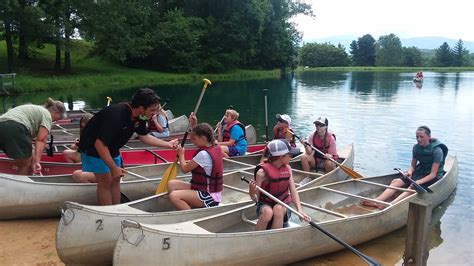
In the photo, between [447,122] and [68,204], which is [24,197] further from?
[447,122]

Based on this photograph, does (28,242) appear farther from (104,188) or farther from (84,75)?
(84,75)

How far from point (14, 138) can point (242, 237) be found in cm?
373

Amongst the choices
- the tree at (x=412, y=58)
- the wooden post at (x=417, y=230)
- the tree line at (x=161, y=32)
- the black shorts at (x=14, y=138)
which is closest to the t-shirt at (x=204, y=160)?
the wooden post at (x=417, y=230)

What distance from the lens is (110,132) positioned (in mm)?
5406

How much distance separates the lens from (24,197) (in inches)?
260

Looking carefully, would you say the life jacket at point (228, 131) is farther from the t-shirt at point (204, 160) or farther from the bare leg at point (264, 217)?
the bare leg at point (264, 217)

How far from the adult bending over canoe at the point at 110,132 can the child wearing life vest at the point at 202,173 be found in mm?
684

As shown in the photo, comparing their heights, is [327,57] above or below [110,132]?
above

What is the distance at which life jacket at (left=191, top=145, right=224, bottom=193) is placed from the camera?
5828 millimetres

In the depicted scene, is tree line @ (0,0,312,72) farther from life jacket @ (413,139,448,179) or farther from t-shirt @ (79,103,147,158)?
life jacket @ (413,139,448,179)

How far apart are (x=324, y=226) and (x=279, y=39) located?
5390 centimetres

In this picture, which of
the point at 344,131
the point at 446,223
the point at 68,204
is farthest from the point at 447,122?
the point at 68,204

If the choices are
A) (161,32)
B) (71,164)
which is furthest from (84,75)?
(71,164)

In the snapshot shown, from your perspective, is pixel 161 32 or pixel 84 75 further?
pixel 161 32
